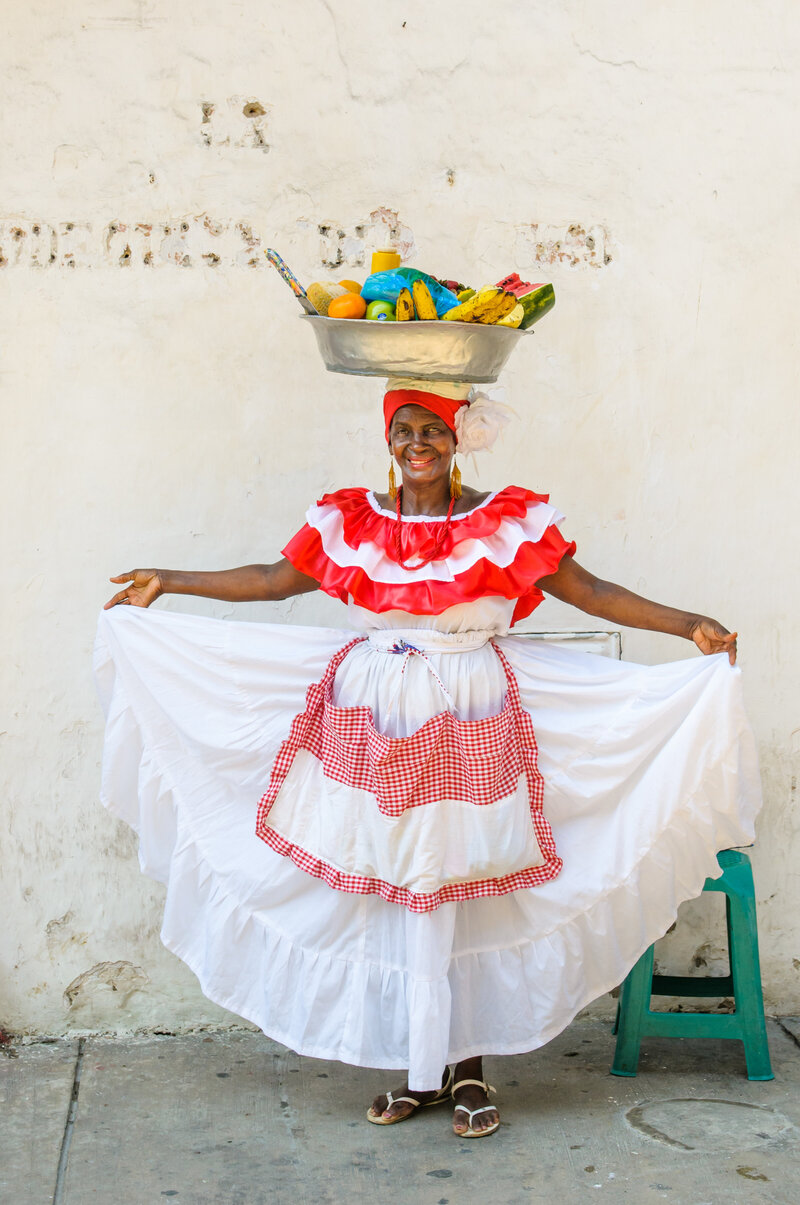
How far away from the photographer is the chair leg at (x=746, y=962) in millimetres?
3568

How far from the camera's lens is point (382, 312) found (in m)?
→ 3.06

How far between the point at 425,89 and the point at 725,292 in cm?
111

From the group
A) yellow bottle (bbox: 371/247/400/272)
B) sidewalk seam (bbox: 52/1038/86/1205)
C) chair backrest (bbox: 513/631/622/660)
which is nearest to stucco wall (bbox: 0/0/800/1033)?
chair backrest (bbox: 513/631/622/660)

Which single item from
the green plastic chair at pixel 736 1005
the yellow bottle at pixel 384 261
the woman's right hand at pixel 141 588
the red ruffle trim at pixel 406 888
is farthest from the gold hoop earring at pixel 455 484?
the green plastic chair at pixel 736 1005

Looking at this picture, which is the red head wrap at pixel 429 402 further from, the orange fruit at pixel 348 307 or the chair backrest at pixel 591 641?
the chair backrest at pixel 591 641

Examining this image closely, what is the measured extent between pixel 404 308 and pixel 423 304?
5cm

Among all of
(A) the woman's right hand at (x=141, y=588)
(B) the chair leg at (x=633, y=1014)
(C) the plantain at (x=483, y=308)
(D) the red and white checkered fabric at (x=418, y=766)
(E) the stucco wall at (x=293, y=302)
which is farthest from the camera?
(E) the stucco wall at (x=293, y=302)

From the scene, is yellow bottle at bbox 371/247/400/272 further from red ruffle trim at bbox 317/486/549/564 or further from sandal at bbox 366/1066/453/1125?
sandal at bbox 366/1066/453/1125

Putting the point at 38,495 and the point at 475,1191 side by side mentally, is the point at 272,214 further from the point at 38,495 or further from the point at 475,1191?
the point at 475,1191

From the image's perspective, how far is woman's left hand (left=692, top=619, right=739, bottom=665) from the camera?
3264mm

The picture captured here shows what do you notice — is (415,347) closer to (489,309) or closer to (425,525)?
(489,309)

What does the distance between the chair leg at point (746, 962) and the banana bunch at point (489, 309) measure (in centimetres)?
168

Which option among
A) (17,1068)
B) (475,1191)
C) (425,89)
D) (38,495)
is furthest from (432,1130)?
(425,89)

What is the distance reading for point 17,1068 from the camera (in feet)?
12.3
